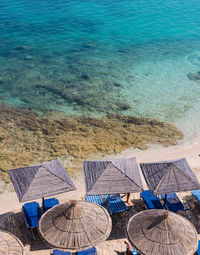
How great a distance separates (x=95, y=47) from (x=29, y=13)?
18497 mm

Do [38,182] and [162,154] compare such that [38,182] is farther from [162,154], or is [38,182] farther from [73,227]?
[162,154]

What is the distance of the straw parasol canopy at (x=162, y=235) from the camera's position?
8422mm

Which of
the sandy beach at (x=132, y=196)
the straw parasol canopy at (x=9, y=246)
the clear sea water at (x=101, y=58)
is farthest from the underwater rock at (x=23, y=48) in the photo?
the straw parasol canopy at (x=9, y=246)

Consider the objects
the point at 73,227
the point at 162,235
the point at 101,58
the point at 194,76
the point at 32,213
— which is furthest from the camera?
the point at 101,58

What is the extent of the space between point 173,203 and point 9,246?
7185mm

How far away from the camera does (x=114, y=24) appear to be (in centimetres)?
4541

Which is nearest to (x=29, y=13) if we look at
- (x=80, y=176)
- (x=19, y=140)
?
(x=19, y=140)

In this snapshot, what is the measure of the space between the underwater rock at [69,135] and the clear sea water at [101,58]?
Answer: 1.31 metres

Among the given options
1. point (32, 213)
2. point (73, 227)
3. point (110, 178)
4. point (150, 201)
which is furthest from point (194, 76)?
point (73, 227)

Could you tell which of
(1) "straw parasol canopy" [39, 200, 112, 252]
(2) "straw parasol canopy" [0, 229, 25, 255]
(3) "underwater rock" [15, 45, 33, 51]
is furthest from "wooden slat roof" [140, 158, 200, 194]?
(3) "underwater rock" [15, 45, 33, 51]

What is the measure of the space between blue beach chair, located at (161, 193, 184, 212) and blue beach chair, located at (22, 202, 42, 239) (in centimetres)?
549

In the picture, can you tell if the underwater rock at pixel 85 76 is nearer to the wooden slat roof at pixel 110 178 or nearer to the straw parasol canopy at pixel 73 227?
the wooden slat roof at pixel 110 178

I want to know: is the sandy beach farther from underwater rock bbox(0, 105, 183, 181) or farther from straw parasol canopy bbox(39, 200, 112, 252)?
straw parasol canopy bbox(39, 200, 112, 252)

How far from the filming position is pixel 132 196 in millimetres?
13109
